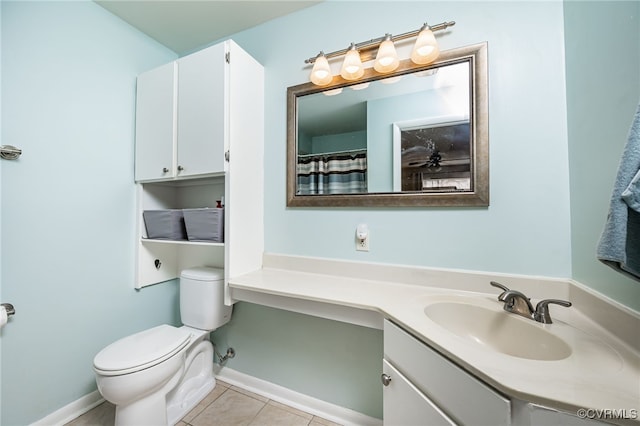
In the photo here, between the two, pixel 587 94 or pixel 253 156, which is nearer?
pixel 587 94

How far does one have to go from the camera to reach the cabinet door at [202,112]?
4.23 feet

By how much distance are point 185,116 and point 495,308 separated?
5.95 feet

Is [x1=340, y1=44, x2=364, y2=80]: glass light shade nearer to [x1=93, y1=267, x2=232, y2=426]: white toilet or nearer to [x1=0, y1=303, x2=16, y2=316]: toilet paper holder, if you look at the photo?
[x1=93, y1=267, x2=232, y2=426]: white toilet

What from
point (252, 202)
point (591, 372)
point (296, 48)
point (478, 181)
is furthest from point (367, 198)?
point (296, 48)

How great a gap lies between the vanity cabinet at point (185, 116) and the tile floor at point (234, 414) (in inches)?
53.6

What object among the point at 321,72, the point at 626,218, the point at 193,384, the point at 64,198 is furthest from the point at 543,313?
the point at 64,198

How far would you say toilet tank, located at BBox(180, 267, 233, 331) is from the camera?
1.45 m

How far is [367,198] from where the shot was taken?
1278mm

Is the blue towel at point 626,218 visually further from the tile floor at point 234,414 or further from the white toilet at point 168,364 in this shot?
the white toilet at point 168,364

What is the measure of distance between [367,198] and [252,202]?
0.69m

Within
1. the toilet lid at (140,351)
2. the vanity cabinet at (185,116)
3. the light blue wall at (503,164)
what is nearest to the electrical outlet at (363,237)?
the light blue wall at (503,164)

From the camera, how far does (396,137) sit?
48.5 inches

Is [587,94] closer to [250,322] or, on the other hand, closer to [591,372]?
[591,372]

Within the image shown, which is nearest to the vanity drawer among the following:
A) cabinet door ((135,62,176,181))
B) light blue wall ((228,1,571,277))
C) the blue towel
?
the blue towel
